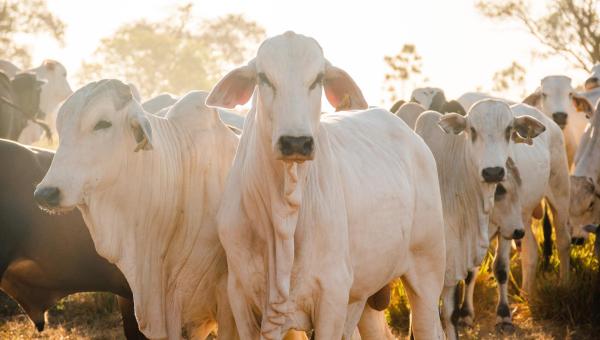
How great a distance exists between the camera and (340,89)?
5.12 meters

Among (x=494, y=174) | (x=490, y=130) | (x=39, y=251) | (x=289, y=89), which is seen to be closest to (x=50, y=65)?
(x=490, y=130)

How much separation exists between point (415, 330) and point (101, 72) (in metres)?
33.9

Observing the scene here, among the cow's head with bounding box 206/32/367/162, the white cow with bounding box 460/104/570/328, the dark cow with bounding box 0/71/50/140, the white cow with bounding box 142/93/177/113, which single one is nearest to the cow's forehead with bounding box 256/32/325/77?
the cow's head with bounding box 206/32/367/162

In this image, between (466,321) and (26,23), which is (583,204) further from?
(26,23)

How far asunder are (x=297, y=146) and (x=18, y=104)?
810cm

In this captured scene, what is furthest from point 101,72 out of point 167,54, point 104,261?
point 104,261

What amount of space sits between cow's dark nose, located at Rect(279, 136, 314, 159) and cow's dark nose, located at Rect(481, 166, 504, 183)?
3210 millimetres

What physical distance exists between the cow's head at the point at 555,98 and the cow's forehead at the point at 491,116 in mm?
4418

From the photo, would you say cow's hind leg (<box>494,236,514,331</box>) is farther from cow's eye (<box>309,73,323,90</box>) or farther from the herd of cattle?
cow's eye (<box>309,73,323,90</box>)

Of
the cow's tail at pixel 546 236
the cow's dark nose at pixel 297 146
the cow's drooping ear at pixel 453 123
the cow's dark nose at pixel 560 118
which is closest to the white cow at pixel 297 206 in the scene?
the cow's dark nose at pixel 297 146

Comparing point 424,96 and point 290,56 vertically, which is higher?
point 290,56

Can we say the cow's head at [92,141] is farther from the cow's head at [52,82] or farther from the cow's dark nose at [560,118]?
the cow's head at [52,82]

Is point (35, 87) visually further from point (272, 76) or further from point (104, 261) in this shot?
point (272, 76)

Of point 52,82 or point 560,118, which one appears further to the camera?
point 52,82
